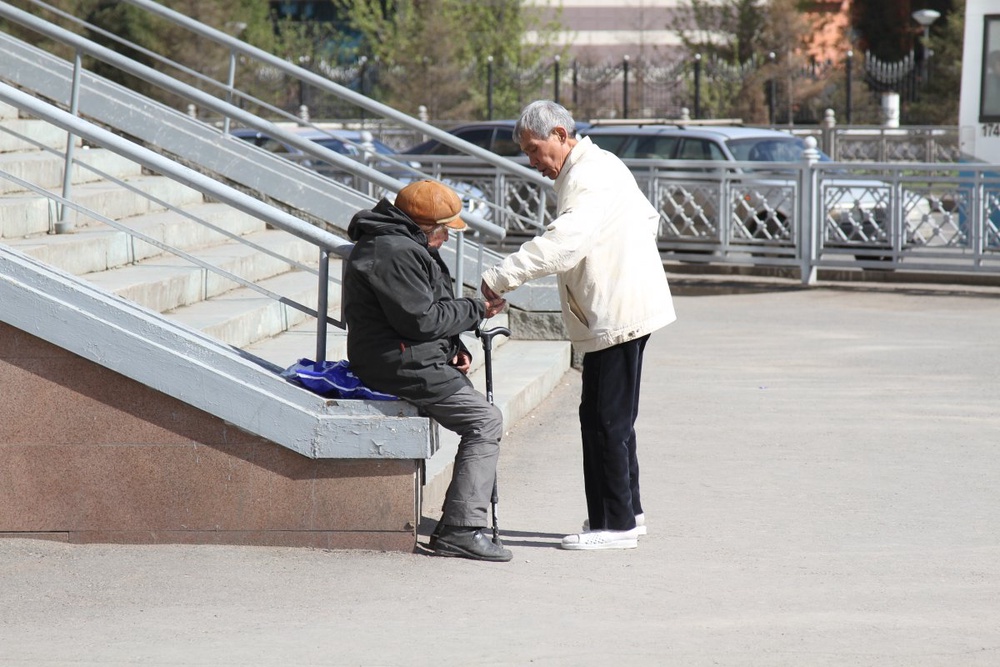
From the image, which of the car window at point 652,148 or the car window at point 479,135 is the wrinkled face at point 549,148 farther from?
the car window at point 479,135

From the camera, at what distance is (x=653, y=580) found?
16.4ft

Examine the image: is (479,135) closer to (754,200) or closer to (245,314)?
(754,200)

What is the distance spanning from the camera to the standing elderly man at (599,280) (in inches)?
202

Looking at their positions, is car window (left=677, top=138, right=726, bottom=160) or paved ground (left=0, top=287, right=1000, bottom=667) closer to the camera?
paved ground (left=0, top=287, right=1000, bottom=667)

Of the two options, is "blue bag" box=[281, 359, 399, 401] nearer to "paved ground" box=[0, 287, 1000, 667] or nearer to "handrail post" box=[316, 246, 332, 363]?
"handrail post" box=[316, 246, 332, 363]

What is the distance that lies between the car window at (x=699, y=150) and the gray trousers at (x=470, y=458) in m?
11.2

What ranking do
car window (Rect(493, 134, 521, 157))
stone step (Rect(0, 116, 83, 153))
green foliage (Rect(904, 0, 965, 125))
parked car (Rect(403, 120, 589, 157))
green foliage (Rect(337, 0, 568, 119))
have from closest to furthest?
1. stone step (Rect(0, 116, 83, 153))
2. parked car (Rect(403, 120, 589, 157))
3. car window (Rect(493, 134, 521, 157))
4. green foliage (Rect(904, 0, 965, 125))
5. green foliage (Rect(337, 0, 568, 119))

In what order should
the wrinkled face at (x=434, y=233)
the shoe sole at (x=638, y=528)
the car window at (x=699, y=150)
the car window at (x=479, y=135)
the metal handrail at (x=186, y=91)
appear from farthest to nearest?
the car window at (x=479, y=135) < the car window at (x=699, y=150) < the metal handrail at (x=186, y=91) < the shoe sole at (x=638, y=528) < the wrinkled face at (x=434, y=233)

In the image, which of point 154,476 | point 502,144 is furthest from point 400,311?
point 502,144

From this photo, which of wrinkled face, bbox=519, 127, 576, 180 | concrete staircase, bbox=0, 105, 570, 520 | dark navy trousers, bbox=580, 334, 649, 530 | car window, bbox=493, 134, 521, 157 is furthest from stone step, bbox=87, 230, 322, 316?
car window, bbox=493, 134, 521, 157

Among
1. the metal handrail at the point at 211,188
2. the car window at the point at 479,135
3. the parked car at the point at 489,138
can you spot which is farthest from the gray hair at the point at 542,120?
the car window at the point at 479,135

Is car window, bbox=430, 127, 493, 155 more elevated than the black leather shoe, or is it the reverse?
car window, bbox=430, 127, 493, 155

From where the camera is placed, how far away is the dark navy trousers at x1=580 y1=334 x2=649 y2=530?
529 centimetres

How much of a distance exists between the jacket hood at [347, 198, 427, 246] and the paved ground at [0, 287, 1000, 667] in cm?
121
